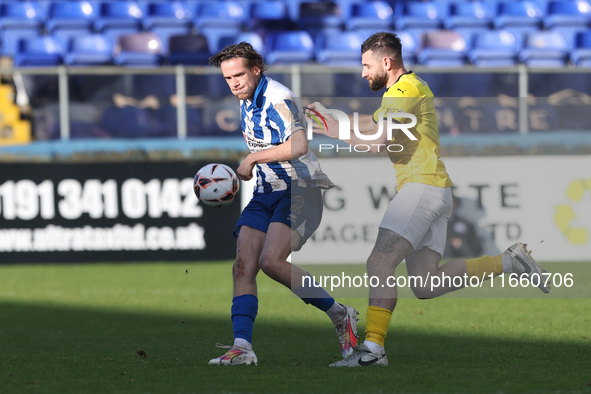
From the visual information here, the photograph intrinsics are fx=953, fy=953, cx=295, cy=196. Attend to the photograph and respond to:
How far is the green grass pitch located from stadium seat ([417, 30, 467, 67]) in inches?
245

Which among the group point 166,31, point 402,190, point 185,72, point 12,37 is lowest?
point 402,190

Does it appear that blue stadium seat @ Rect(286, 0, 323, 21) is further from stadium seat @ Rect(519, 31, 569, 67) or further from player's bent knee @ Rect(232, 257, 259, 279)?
player's bent knee @ Rect(232, 257, 259, 279)

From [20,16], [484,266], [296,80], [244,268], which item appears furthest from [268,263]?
[20,16]

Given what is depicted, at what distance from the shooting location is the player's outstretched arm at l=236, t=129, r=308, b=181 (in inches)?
214

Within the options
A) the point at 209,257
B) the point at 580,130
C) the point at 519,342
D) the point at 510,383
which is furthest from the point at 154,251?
the point at 510,383

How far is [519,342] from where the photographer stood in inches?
252

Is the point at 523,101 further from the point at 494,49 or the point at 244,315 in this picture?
the point at 244,315

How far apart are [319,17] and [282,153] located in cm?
1187

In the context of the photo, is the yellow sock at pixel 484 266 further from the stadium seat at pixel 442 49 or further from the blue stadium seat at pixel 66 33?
the blue stadium seat at pixel 66 33

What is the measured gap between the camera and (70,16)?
1622cm

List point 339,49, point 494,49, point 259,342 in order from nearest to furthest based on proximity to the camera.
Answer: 1. point 259,342
2. point 339,49
3. point 494,49

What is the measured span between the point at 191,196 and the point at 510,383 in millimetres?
7891

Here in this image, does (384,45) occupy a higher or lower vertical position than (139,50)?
lower

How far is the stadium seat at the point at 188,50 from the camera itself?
14.9 meters
